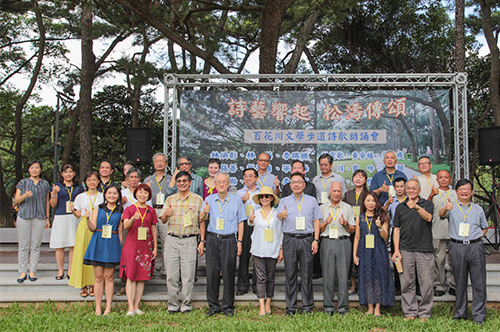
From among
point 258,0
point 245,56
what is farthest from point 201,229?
point 245,56

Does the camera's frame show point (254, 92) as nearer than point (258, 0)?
Yes

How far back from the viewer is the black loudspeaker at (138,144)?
7.05m

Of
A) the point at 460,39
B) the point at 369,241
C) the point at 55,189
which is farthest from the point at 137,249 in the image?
the point at 460,39

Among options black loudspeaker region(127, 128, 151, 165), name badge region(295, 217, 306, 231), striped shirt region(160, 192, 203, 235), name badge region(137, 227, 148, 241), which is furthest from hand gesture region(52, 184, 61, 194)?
name badge region(295, 217, 306, 231)

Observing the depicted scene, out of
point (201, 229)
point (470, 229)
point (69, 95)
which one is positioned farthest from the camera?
point (69, 95)

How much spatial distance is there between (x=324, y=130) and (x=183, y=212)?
147 inches

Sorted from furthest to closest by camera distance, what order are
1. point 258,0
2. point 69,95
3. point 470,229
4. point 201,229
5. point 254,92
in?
point 69,95
point 258,0
point 254,92
point 201,229
point 470,229

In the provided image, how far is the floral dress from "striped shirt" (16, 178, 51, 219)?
1.52 m

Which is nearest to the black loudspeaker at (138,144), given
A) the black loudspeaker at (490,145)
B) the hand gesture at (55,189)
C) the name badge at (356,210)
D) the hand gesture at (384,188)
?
the hand gesture at (55,189)

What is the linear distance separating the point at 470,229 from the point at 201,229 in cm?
278

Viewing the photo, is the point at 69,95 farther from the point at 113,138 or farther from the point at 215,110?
the point at 215,110

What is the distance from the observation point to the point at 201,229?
4445 millimetres

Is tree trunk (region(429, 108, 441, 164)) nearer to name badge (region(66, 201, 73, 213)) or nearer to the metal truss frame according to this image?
the metal truss frame

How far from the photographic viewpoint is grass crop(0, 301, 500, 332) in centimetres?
378
